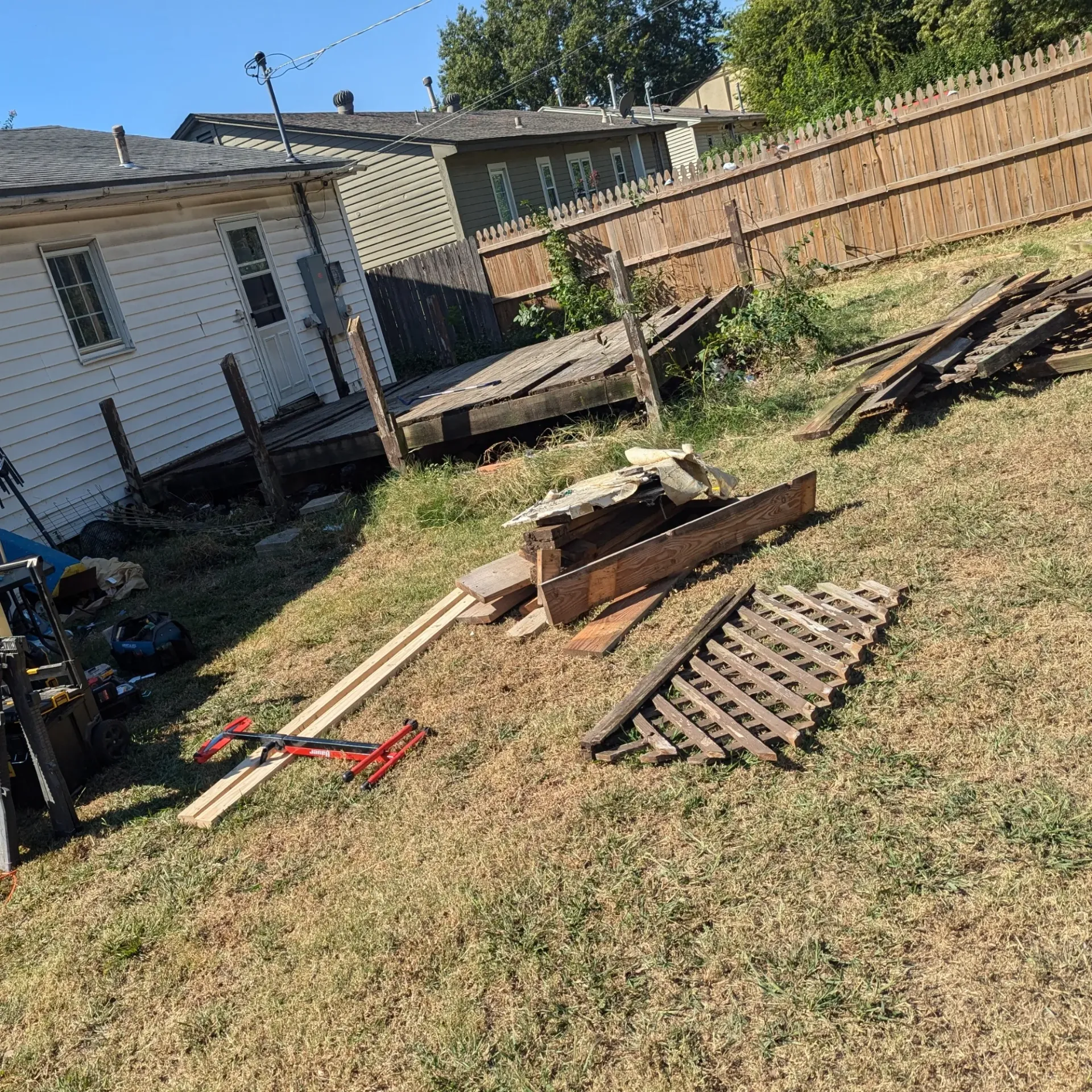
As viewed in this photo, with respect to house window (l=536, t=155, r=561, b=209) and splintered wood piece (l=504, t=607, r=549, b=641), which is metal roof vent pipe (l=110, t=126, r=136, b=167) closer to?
splintered wood piece (l=504, t=607, r=549, b=641)

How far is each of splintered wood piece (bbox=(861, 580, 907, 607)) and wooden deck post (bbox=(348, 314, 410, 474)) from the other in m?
5.32

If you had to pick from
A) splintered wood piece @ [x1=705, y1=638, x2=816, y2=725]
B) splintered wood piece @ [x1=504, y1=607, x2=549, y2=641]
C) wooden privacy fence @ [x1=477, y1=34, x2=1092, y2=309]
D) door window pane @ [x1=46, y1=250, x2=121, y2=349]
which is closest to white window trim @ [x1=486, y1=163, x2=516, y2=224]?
wooden privacy fence @ [x1=477, y1=34, x2=1092, y2=309]

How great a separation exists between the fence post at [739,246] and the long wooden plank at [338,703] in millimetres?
9068

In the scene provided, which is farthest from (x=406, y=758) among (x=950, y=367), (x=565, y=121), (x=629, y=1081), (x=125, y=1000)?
(x=565, y=121)

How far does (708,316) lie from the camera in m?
11.0

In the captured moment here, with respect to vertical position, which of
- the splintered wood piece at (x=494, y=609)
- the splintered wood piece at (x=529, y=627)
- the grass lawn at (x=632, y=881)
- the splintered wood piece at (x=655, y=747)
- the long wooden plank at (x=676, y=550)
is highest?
the long wooden plank at (x=676, y=550)

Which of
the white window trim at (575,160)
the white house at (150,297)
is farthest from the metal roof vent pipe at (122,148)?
the white window trim at (575,160)

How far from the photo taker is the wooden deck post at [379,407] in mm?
8688

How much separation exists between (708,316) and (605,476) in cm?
534

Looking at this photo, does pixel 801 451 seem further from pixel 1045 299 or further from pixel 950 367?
pixel 1045 299

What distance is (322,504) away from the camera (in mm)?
9469

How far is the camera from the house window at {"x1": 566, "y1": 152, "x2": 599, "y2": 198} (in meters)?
24.4

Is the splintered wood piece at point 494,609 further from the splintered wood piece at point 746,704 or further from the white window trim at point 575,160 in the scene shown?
the white window trim at point 575,160

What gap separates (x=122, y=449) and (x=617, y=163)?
20.6 meters
